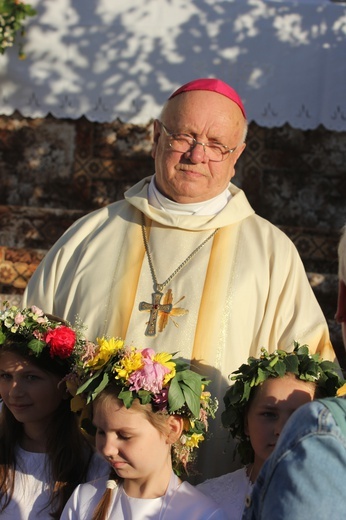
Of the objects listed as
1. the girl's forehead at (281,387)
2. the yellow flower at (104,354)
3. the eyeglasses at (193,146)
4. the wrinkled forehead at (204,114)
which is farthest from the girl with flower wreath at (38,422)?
the wrinkled forehead at (204,114)

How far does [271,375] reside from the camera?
11.8ft

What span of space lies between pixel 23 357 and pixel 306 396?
1.18 m

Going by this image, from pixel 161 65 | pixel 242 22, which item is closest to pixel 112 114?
pixel 161 65

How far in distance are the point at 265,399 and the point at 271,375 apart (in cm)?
10

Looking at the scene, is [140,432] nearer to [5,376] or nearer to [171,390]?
[171,390]

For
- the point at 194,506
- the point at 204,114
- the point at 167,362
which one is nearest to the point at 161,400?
the point at 167,362

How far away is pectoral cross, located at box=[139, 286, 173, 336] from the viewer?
14.1 feet

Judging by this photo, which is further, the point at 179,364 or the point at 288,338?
the point at 288,338

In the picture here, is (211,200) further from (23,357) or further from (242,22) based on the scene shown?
(242,22)

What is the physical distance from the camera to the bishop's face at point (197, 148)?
4.45m

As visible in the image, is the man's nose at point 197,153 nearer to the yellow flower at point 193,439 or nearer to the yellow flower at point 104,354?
the yellow flower at point 104,354

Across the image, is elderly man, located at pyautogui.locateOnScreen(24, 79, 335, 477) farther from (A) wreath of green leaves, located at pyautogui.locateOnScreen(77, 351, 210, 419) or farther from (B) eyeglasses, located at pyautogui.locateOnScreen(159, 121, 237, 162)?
(A) wreath of green leaves, located at pyautogui.locateOnScreen(77, 351, 210, 419)

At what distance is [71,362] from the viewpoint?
12.5 ft

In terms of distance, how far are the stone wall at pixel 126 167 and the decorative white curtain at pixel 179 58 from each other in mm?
699
